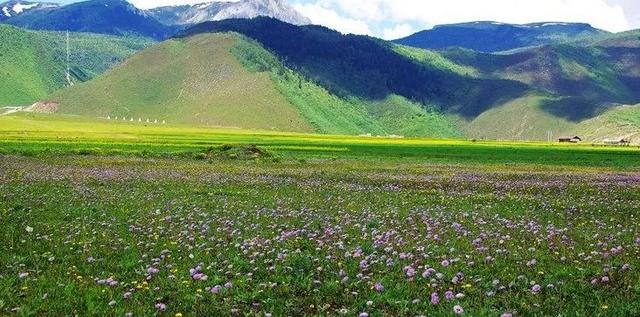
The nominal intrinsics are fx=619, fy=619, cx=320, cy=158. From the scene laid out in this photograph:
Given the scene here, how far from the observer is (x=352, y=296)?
11.4 m

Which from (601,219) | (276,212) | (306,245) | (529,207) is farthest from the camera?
(529,207)

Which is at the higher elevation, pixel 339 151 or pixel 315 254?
pixel 315 254

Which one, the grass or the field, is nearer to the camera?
the field

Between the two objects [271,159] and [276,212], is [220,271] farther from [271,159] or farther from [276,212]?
[271,159]

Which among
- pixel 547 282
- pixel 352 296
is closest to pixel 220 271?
pixel 352 296

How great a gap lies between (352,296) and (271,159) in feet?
178

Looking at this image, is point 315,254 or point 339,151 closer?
point 315,254

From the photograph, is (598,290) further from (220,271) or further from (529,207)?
(529,207)

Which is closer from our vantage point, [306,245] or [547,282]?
[547,282]

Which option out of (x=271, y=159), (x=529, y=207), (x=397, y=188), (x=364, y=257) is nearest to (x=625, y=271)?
(x=364, y=257)

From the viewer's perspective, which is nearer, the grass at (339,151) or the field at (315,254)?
the field at (315,254)

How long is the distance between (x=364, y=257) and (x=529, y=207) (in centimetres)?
1350

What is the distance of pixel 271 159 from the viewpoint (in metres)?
65.4

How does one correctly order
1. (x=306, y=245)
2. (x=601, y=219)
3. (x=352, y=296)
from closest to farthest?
(x=352, y=296) → (x=306, y=245) → (x=601, y=219)
